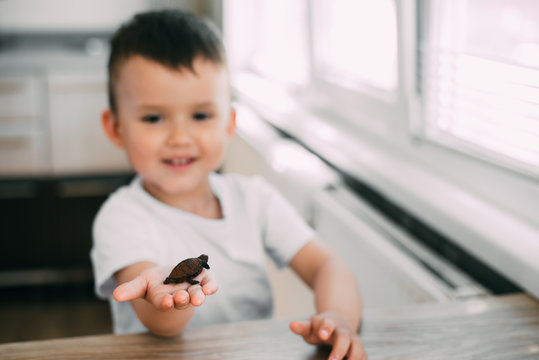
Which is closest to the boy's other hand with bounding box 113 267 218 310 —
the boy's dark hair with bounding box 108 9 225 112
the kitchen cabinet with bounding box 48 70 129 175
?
the boy's dark hair with bounding box 108 9 225 112

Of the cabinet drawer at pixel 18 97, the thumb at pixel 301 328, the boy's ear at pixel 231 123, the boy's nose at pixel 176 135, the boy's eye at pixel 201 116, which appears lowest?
the cabinet drawer at pixel 18 97

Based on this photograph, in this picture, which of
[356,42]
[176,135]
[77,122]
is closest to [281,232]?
[176,135]

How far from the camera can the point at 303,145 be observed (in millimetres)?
1744

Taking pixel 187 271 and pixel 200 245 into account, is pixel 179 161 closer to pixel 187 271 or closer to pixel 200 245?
pixel 200 245

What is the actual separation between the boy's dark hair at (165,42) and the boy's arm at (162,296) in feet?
1.13

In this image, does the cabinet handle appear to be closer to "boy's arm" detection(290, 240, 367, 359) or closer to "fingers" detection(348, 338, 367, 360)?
"boy's arm" detection(290, 240, 367, 359)

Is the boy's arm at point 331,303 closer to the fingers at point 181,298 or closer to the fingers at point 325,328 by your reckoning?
the fingers at point 325,328

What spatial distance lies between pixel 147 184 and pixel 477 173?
567mm

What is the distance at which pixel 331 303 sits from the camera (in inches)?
31.1

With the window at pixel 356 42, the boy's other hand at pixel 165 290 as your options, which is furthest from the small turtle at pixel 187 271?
the window at pixel 356 42

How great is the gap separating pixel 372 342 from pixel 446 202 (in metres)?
0.41

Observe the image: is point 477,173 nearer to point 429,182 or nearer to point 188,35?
point 429,182

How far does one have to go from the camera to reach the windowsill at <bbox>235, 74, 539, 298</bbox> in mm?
841

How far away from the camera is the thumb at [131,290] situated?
544mm
